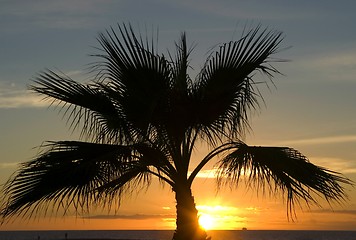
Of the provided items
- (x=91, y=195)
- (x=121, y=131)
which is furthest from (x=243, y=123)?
(x=91, y=195)

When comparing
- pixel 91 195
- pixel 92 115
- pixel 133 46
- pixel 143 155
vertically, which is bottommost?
pixel 91 195

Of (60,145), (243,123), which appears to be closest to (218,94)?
(243,123)

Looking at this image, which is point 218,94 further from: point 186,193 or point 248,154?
point 186,193

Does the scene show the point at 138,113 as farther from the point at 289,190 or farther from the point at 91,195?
the point at 289,190

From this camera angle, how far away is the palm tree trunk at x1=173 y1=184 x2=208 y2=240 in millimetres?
12195

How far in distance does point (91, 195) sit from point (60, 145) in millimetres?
1268

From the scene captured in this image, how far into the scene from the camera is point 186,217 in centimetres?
1223

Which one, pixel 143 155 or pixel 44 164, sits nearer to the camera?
pixel 44 164

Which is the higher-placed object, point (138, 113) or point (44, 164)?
point (138, 113)

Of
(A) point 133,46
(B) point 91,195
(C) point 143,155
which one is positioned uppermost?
(A) point 133,46

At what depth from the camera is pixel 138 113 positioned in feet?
Answer: 37.6

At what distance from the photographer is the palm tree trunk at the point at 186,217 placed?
12.2 metres

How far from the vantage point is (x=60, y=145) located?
1123cm

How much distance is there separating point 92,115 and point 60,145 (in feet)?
3.82
